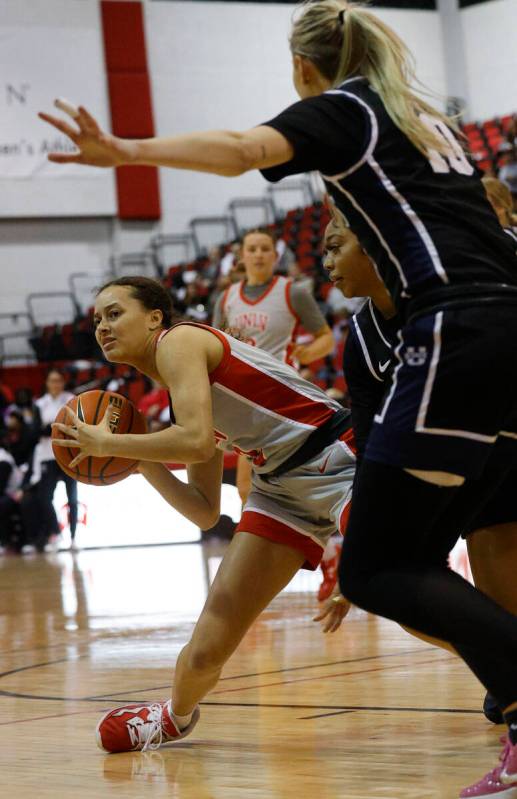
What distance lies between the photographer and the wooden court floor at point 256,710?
2.70 m

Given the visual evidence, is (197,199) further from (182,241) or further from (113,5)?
(113,5)

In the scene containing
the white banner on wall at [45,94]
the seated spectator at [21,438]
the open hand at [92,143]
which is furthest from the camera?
the white banner on wall at [45,94]

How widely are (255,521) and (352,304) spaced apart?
33.5 feet

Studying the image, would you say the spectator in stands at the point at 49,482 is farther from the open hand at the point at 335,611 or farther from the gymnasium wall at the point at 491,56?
the gymnasium wall at the point at 491,56

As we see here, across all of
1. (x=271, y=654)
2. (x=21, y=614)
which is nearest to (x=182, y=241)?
(x=21, y=614)

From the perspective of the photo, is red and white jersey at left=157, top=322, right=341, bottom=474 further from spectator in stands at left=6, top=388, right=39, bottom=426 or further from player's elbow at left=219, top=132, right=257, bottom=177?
spectator in stands at left=6, top=388, right=39, bottom=426

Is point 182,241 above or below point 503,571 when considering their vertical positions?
Answer: above

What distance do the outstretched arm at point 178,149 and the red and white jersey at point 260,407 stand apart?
1.06 m

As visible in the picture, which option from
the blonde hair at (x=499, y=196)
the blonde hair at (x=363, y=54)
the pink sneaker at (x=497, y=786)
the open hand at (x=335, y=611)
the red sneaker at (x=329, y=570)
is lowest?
the red sneaker at (x=329, y=570)

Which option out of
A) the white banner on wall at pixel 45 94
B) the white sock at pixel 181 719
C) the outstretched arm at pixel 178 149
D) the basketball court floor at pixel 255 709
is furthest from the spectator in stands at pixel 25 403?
the outstretched arm at pixel 178 149

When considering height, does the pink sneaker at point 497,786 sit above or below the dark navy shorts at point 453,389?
below

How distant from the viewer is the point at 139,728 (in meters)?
3.14

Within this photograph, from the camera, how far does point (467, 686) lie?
383 centimetres

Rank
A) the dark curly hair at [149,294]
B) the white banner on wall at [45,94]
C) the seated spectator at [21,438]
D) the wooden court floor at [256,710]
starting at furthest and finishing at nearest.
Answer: the white banner on wall at [45,94] < the seated spectator at [21,438] < the dark curly hair at [149,294] < the wooden court floor at [256,710]
